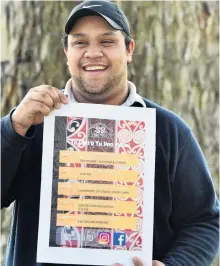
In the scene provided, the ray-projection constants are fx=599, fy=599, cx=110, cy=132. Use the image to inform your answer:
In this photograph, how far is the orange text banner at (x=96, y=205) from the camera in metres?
1.35

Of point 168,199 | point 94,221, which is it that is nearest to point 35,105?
point 94,221

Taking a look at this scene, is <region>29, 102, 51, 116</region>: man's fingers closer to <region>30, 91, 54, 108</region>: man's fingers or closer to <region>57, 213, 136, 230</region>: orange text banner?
<region>30, 91, 54, 108</region>: man's fingers

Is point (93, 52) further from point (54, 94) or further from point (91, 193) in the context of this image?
point (91, 193)

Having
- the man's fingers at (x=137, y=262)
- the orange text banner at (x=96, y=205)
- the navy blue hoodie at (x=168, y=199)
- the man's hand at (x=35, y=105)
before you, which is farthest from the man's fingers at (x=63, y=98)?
the man's fingers at (x=137, y=262)

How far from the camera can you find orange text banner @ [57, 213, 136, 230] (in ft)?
4.42

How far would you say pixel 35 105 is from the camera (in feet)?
4.33

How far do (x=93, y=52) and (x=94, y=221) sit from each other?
0.40m

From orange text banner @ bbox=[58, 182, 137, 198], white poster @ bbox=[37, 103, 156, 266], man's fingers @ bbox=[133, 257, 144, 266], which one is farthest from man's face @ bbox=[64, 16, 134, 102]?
man's fingers @ bbox=[133, 257, 144, 266]

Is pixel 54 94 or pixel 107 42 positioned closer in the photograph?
pixel 54 94

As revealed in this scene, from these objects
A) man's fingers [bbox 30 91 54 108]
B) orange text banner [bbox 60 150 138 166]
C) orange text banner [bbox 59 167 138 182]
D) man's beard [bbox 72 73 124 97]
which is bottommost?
orange text banner [bbox 59 167 138 182]

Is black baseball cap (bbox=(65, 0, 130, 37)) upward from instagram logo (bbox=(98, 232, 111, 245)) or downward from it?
upward

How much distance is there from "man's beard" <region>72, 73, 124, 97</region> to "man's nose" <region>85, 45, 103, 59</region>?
64mm

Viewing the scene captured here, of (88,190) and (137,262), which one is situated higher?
(88,190)

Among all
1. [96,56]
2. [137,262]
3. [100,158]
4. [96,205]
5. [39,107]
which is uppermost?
[96,56]
